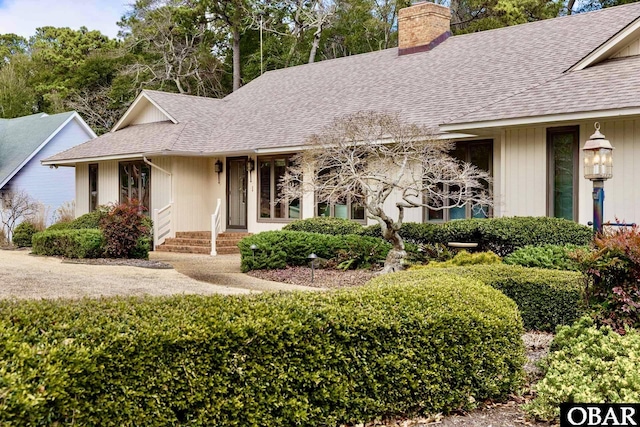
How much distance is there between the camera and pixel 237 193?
2044cm

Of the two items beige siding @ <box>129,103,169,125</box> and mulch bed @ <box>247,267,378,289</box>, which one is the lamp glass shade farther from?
beige siding @ <box>129,103,169,125</box>

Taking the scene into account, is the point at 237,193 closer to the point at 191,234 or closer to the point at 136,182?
the point at 191,234

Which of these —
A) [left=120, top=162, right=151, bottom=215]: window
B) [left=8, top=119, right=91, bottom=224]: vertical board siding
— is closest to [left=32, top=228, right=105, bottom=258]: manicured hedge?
[left=120, top=162, right=151, bottom=215]: window

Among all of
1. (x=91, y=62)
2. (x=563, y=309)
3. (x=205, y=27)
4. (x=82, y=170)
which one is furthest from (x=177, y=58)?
(x=563, y=309)

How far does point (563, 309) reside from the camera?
7.72m

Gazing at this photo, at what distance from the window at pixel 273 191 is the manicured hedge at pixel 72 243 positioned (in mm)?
4868

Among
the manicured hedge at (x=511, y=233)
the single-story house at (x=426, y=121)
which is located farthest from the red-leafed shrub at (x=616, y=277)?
→ the single-story house at (x=426, y=121)

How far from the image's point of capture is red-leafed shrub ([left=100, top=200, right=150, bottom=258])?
16.2 meters

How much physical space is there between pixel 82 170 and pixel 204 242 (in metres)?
8.15

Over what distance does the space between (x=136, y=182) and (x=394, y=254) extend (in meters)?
12.3

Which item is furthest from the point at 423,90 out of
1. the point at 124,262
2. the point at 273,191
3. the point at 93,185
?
the point at 93,185

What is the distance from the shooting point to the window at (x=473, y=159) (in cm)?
1445

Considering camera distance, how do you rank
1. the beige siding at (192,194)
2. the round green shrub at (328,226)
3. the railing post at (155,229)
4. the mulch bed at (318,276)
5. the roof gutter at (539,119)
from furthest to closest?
1. the beige siding at (192,194)
2. the railing post at (155,229)
3. the round green shrub at (328,226)
4. the mulch bed at (318,276)
5. the roof gutter at (539,119)

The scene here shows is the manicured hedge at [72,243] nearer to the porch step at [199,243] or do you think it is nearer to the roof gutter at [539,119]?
the porch step at [199,243]
